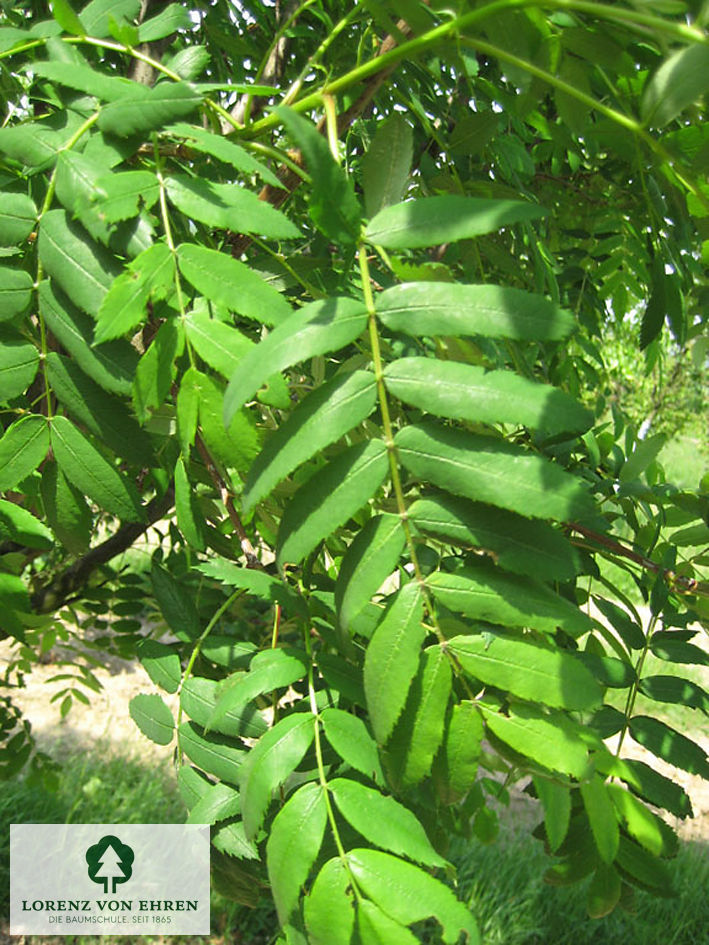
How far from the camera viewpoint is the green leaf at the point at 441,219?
0.67m

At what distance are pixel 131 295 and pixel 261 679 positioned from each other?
386mm

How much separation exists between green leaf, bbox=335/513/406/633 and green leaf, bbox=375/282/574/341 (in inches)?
6.8

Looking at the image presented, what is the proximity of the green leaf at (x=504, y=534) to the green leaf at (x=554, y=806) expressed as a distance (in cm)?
20

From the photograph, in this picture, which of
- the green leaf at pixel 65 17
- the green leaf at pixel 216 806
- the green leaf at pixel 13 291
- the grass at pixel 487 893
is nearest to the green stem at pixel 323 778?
the green leaf at pixel 216 806

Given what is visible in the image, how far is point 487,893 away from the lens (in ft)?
11.2

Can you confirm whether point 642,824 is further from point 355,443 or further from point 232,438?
point 232,438

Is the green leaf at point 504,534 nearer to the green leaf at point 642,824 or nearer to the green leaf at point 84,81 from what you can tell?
the green leaf at point 642,824

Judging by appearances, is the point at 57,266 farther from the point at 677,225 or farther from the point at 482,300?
the point at 677,225

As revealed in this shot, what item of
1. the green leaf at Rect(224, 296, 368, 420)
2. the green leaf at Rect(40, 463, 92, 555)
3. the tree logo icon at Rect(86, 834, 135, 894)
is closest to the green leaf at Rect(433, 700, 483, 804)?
the green leaf at Rect(224, 296, 368, 420)

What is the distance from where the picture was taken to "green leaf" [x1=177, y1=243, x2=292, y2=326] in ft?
2.38

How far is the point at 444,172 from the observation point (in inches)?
48.3

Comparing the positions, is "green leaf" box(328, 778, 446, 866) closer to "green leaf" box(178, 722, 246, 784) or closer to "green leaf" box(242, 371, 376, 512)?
"green leaf" box(178, 722, 246, 784)

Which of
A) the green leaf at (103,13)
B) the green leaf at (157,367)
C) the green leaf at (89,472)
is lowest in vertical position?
the green leaf at (89,472)

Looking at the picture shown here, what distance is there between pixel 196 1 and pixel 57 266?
1311mm
